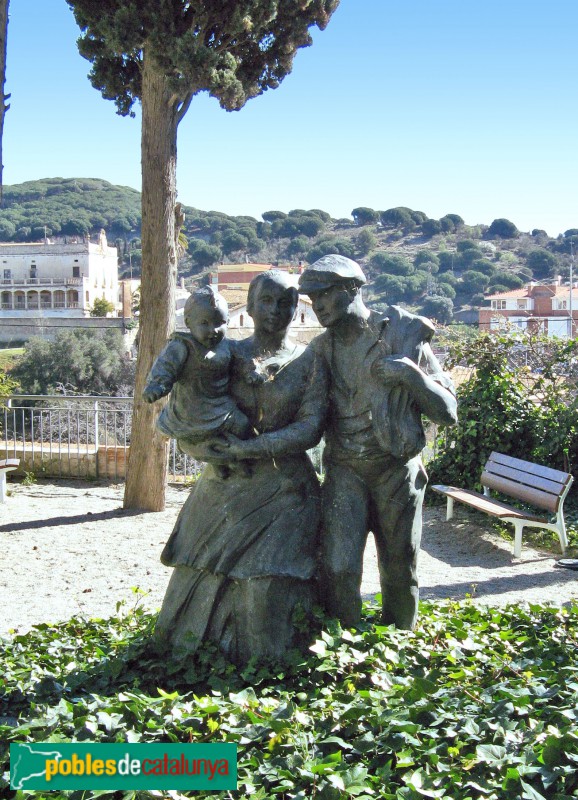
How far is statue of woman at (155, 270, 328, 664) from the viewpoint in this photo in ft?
12.4

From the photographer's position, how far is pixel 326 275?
148 inches

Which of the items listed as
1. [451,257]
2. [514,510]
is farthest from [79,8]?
[451,257]

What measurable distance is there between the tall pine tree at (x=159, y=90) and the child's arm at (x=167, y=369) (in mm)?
5734

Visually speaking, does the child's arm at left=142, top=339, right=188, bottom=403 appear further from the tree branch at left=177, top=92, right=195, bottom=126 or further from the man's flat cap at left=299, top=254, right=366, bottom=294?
the tree branch at left=177, top=92, right=195, bottom=126

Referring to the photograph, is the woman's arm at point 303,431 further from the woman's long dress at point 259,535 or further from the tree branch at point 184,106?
the tree branch at point 184,106

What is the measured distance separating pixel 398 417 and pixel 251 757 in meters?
1.51

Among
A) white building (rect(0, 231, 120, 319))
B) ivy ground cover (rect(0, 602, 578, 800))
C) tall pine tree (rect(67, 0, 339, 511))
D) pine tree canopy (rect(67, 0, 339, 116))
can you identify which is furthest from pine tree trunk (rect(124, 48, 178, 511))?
white building (rect(0, 231, 120, 319))

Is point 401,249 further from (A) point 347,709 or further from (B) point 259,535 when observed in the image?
(A) point 347,709

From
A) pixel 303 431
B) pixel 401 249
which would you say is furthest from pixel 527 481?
pixel 401 249

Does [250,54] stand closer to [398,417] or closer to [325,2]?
[325,2]

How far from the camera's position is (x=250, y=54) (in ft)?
35.6

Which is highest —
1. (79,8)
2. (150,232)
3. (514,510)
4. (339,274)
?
(79,8)

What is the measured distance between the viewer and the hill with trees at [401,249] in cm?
4216

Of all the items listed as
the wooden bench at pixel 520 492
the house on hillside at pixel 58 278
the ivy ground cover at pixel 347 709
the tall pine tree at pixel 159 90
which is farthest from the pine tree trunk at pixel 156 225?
the house on hillside at pixel 58 278
